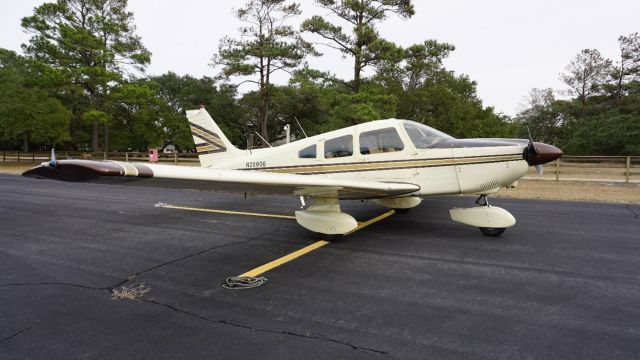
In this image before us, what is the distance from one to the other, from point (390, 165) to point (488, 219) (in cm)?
193

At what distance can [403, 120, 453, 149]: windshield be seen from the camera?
6.51 m

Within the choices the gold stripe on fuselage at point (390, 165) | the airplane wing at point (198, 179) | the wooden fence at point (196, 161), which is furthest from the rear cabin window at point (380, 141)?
the wooden fence at point (196, 161)

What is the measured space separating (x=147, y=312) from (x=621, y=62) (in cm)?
5858

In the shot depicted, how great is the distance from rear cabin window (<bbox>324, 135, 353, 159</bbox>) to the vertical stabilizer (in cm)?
347

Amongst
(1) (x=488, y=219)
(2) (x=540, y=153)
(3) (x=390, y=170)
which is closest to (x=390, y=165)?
(3) (x=390, y=170)

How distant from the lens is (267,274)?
15.4ft

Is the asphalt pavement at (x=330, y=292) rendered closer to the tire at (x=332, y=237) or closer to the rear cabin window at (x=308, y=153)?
the tire at (x=332, y=237)

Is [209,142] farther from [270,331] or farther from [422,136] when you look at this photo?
[270,331]

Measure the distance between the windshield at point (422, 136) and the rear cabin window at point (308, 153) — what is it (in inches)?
75.2

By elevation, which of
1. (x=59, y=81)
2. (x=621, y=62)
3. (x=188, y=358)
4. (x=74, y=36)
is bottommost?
(x=188, y=358)

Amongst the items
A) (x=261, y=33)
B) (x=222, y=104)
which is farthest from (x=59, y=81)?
(x=222, y=104)

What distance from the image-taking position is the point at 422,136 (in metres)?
6.63

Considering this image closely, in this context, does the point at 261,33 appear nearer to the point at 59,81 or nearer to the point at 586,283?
the point at 59,81

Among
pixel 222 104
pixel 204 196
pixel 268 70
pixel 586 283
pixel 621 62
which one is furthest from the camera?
pixel 222 104
